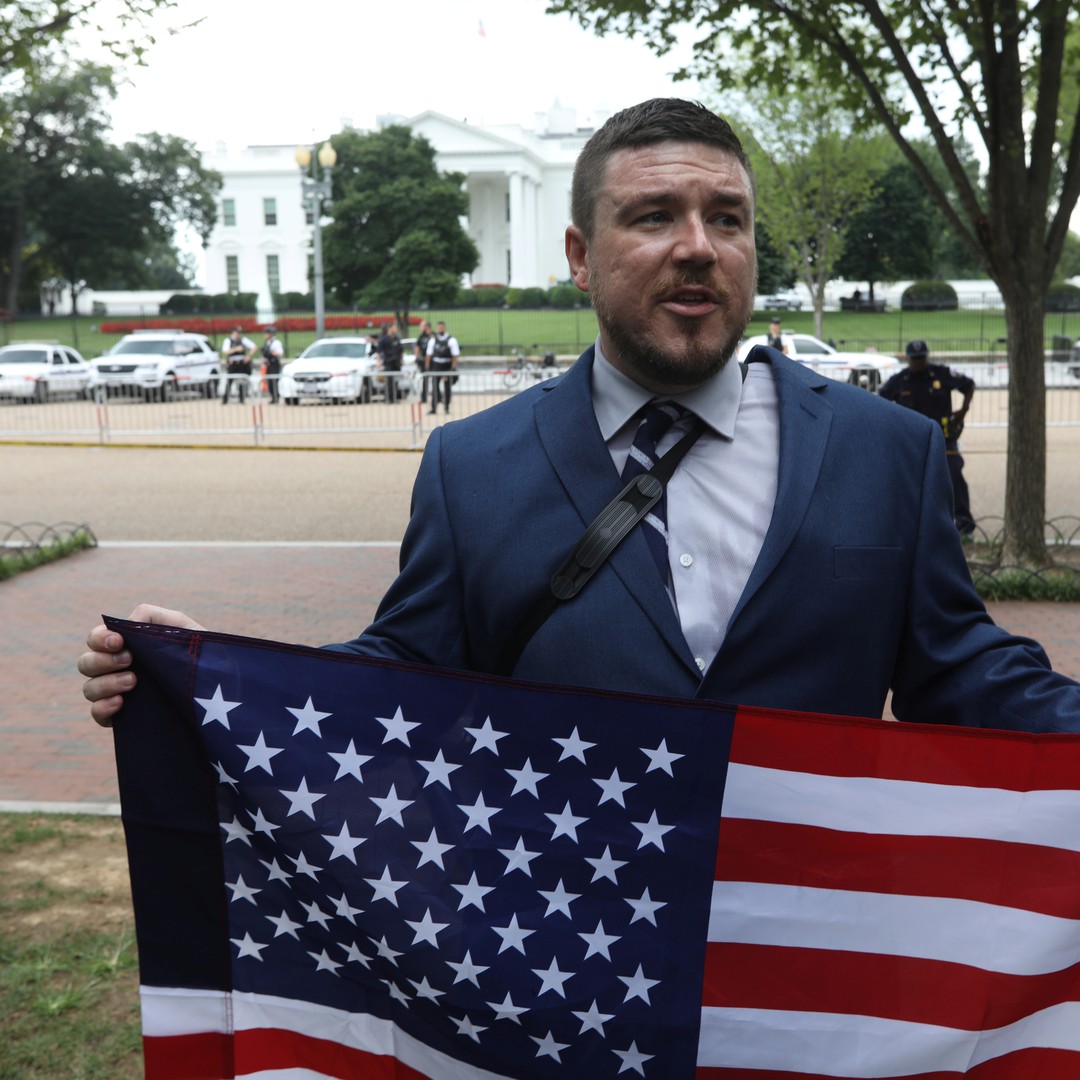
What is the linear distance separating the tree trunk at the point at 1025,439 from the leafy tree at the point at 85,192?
6541 centimetres

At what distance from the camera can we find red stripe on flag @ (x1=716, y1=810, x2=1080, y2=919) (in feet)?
7.46

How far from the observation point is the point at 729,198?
7.40 feet

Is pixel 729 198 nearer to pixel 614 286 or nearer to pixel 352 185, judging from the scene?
pixel 614 286

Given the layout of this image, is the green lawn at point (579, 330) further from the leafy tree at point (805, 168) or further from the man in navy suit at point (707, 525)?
the man in navy suit at point (707, 525)

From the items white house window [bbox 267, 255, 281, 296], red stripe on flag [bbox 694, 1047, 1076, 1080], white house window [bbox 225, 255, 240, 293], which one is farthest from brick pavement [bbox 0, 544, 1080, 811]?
white house window [bbox 225, 255, 240, 293]

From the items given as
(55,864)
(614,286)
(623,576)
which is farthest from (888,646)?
(55,864)

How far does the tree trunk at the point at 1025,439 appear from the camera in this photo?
10430 millimetres

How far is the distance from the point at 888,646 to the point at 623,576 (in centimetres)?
47

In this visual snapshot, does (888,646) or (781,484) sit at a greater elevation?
(781,484)

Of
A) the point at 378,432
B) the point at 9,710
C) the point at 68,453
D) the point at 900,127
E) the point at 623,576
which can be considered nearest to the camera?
the point at 623,576

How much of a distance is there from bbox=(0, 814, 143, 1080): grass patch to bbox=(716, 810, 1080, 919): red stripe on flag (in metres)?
2.47

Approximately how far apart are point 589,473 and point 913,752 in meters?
0.71

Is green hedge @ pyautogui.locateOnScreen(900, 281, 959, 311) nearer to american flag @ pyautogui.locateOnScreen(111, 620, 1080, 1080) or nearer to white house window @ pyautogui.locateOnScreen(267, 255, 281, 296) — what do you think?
white house window @ pyautogui.locateOnScreen(267, 255, 281, 296)

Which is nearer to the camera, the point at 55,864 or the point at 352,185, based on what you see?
the point at 55,864
